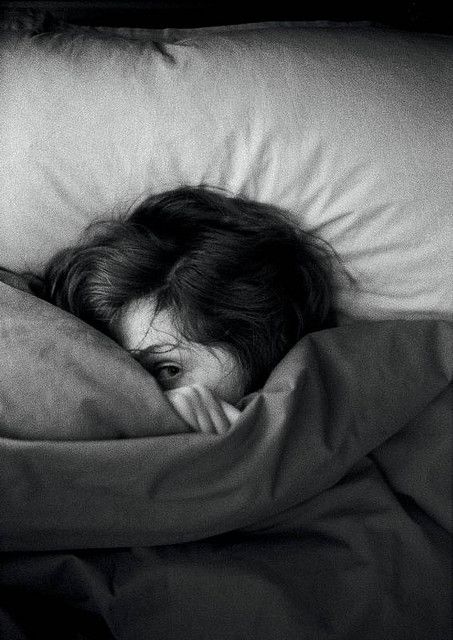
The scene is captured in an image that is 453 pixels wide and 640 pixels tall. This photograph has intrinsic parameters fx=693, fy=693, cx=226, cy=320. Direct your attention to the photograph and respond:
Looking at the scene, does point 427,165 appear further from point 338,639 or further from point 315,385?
point 338,639

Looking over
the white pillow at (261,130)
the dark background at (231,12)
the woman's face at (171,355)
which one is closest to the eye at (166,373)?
the woman's face at (171,355)

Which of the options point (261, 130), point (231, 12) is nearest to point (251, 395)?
point (261, 130)

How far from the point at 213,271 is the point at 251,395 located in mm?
184

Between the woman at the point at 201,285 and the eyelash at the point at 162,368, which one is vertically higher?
the woman at the point at 201,285

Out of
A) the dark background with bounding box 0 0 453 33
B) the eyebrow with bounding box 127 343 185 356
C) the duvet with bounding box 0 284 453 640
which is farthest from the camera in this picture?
the dark background with bounding box 0 0 453 33

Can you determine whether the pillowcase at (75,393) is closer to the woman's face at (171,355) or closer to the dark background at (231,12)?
the woman's face at (171,355)

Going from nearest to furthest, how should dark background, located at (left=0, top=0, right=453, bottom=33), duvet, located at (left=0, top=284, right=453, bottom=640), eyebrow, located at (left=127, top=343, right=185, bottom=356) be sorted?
1. duvet, located at (left=0, top=284, right=453, bottom=640)
2. eyebrow, located at (left=127, top=343, right=185, bottom=356)
3. dark background, located at (left=0, top=0, right=453, bottom=33)

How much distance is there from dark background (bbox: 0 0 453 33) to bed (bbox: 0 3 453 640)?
0.13 m

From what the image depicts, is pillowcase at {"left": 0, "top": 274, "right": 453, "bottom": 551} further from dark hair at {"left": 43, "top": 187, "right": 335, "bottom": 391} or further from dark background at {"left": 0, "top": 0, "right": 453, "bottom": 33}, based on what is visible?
dark background at {"left": 0, "top": 0, "right": 453, "bottom": 33}

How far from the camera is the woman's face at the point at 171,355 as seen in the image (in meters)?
0.79

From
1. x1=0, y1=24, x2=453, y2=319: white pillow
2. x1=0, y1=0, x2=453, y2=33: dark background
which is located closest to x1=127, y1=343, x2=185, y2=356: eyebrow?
x1=0, y1=24, x2=453, y2=319: white pillow

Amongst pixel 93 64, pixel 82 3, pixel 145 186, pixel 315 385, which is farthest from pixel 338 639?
pixel 82 3

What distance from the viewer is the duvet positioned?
2.12 feet

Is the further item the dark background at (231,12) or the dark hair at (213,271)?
the dark background at (231,12)
